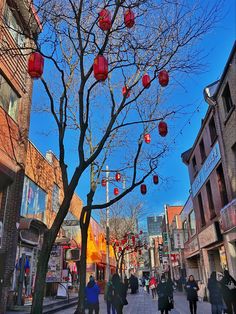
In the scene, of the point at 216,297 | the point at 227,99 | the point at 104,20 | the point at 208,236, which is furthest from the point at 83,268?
the point at 227,99


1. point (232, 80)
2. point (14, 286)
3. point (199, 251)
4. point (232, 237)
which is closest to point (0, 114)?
point (14, 286)

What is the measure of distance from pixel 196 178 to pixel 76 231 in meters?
8.91

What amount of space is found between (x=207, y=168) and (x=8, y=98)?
36.4 feet

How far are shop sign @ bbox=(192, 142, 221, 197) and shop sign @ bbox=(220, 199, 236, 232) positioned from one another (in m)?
3.09

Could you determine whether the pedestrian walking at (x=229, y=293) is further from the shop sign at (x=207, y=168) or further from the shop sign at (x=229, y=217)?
the shop sign at (x=207, y=168)

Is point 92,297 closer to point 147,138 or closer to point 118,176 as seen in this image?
point 147,138

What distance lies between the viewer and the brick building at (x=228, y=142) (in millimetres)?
13695

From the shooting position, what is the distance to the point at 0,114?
1223 centimetres

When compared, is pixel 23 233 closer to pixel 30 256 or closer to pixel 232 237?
pixel 30 256

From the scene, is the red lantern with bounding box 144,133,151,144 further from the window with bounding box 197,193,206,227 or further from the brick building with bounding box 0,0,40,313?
the window with bounding box 197,193,206,227

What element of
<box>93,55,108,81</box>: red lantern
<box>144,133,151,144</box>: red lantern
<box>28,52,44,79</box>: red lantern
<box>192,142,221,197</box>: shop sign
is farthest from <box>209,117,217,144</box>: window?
<box>28,52,44,79</box>: red lantern

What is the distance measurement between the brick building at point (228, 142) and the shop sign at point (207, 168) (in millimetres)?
1039

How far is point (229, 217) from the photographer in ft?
44.4

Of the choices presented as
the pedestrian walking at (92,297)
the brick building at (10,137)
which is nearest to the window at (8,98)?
the brick building at (10,137)
